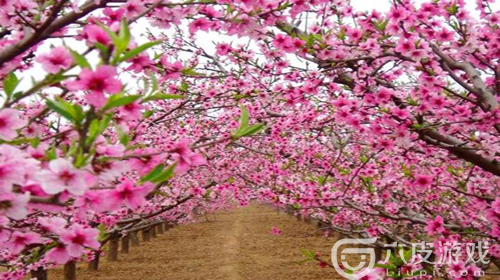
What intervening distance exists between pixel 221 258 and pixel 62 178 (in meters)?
17.0

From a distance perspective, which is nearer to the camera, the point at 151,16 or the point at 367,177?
the point at 151,16

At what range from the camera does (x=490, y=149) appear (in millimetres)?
4074

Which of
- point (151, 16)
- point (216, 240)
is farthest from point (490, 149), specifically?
point (216, 240)

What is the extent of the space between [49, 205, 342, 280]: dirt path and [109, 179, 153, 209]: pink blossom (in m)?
12.9

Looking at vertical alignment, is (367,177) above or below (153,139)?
below

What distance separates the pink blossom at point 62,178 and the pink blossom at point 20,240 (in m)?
0.60

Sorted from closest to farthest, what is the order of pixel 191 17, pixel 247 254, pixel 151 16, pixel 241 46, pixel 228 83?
pixel 151 16, pixel 191 17, pixel 241 46, pixel 228 83, pixel 247 254

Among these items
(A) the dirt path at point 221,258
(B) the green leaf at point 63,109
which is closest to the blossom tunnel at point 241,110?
(B) the green leaf at point 63,109

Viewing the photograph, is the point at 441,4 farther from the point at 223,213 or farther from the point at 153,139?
the point at 223,213

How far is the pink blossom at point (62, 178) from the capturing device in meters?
1.39

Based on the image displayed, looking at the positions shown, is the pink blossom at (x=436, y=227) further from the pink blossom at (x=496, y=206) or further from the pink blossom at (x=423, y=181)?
the pink blossom at (x=496, y=206)

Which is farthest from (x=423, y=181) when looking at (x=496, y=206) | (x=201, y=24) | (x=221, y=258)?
(x=221, y=258)

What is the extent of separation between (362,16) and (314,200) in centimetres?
323

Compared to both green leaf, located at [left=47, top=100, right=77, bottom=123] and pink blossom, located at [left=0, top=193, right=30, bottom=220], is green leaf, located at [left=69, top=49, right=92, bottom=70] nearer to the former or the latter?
green leaf, located at [left=47, top=100, right=77, bottom=123]
